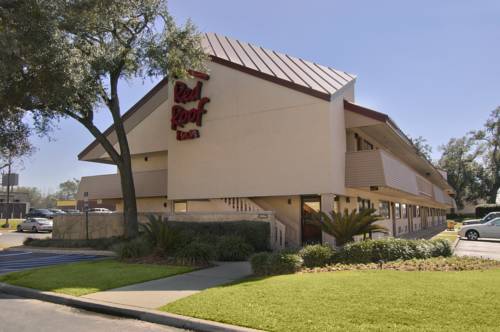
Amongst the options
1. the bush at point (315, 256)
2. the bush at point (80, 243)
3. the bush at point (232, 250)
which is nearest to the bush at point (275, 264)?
→ the bush at point (315, 256)

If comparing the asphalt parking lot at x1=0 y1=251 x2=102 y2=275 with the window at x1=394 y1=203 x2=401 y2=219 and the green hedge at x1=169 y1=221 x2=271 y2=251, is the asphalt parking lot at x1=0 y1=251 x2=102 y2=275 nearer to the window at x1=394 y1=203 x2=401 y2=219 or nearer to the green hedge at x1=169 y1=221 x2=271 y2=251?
the green hedge at x1=169 y1=221 x2=271 y2=251

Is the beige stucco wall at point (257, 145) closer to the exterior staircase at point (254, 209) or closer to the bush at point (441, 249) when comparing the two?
the exterior staircase at point (254, 209)

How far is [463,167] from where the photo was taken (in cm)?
8106

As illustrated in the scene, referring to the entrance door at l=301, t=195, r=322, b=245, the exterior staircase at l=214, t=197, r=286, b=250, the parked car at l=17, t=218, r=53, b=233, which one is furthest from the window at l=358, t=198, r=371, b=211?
the parked car at l=17, t=218, r=53, b=233

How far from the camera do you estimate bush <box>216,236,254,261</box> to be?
50.2ft

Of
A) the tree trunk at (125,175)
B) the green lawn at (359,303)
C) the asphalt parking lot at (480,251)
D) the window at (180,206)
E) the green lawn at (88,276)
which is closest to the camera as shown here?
the green lawn at (359,303)

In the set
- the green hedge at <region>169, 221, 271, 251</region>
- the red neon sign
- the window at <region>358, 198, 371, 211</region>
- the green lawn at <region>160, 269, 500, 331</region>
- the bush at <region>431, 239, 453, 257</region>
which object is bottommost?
the green lawn at <region>160, 269, 500, 331</region>

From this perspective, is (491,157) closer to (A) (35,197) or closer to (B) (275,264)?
(B) (275,264)

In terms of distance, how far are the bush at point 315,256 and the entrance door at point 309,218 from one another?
7.29 m

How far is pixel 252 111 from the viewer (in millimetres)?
20594

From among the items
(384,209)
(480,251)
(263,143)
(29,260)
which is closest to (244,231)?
(263,143)

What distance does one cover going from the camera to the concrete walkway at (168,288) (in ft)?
29.1

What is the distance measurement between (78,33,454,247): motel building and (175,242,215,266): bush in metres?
4.72

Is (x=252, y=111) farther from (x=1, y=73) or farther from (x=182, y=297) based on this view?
(x=182, y=297)
